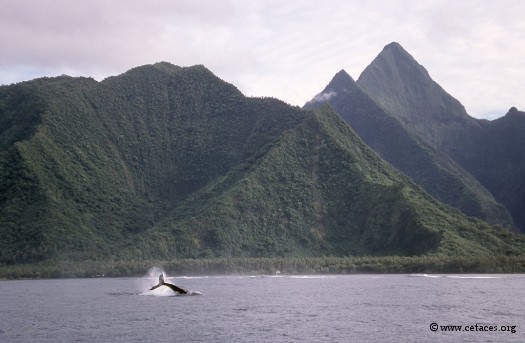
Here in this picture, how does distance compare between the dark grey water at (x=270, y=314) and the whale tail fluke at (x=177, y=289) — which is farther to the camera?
the whale tail fluke at (x=177, y=289)

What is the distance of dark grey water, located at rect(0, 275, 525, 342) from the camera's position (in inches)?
2936

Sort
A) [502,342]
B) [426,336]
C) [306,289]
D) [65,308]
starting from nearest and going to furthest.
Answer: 1. [502,342]
2. [426,336]
3. [65,308]
4. [306,289]

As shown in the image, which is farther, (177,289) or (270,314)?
(177,289)

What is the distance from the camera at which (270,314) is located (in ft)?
307

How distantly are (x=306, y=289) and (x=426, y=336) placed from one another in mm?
68152

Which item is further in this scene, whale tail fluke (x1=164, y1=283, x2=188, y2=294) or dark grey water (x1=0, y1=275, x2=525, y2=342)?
whale tail fluke (x1=164, y1=283, x2=188, y2=294)

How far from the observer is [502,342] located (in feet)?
221

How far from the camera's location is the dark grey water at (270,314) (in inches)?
2936

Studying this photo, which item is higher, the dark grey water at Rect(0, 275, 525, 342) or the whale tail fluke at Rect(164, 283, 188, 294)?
the whale tail fluke at Rect(164, 283, 188, 294)

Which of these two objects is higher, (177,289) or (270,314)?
(177,289)

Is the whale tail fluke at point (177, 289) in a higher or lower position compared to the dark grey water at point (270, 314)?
higher

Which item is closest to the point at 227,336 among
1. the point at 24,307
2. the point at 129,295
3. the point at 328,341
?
the point at 328,341

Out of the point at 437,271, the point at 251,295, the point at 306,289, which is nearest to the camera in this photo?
the point at 251,295

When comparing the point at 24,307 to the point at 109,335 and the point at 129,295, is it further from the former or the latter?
the point at 109,335
